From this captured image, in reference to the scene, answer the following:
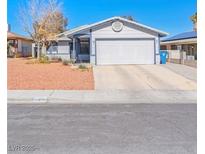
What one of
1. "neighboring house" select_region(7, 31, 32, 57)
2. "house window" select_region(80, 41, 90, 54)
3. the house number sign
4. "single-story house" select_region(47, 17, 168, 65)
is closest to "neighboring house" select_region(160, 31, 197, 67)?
"single-story house" select_region(47, 17, 168, 65)

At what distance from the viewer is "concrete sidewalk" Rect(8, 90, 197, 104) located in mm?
11805

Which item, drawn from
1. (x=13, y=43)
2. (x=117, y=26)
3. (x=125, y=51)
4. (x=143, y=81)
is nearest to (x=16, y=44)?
(x=13, y=43)

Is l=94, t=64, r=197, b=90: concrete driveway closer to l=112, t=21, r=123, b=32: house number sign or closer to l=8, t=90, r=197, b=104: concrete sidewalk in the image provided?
l=8, t=90, r=197, b=104: concrete sidewalk

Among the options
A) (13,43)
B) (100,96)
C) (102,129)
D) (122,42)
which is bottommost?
(102,129)

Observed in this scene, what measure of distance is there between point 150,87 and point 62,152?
1065cm

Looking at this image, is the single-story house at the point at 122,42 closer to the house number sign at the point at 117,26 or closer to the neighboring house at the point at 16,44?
the house number sign at the point at 117,26

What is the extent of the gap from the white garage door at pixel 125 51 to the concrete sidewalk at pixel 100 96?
1292 cm

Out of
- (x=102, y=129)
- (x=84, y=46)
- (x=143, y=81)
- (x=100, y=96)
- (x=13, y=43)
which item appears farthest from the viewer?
(x=13, y=43)

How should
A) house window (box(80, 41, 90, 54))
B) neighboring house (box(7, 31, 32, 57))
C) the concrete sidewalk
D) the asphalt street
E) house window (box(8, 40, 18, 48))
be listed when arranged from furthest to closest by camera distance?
house window (box(8, 40, 18, 48)), neighboring house (box(7, 31, 32, 57)), house window (box(80, 41, 90, 54)), the concrete sidewalk, the asphalt street

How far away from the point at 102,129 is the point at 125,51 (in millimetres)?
20402

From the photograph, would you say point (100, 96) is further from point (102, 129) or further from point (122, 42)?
point (122, 42)

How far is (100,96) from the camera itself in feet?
42.2

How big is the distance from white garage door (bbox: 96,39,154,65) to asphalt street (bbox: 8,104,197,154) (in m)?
16.5
